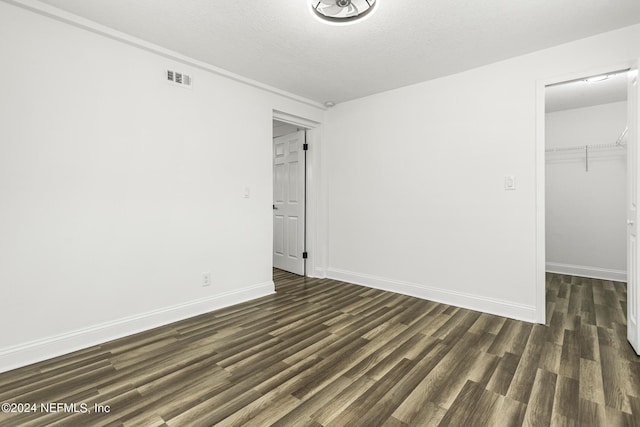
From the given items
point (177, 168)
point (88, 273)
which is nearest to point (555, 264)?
point (177, 168)

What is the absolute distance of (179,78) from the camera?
2.87m

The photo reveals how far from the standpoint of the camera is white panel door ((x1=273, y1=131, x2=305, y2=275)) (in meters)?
4.59

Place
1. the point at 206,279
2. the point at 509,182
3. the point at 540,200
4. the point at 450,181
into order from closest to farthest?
the point at 540,200
the point at 509,182
the point at 206,279
the point at 450,181

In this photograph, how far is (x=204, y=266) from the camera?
121 inches

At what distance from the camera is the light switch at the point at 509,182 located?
2920 mm

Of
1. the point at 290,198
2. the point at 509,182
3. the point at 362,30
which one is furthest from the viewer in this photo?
the point at 290,198

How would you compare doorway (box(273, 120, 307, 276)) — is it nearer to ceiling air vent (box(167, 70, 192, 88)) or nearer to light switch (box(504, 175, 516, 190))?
ceiling air vent (box(167, 70, 192, 88))

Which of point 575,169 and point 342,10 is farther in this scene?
point 575,169

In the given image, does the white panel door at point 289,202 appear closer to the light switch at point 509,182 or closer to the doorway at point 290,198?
the doorway at point 290,198

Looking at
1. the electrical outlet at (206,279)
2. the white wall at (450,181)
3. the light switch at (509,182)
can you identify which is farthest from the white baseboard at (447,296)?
the electrical outlet at (206,279)

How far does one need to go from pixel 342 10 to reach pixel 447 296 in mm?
2959

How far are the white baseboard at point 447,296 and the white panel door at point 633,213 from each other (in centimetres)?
67

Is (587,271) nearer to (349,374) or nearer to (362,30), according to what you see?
(349,374)

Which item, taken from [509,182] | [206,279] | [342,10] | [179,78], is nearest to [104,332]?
[206,279]
